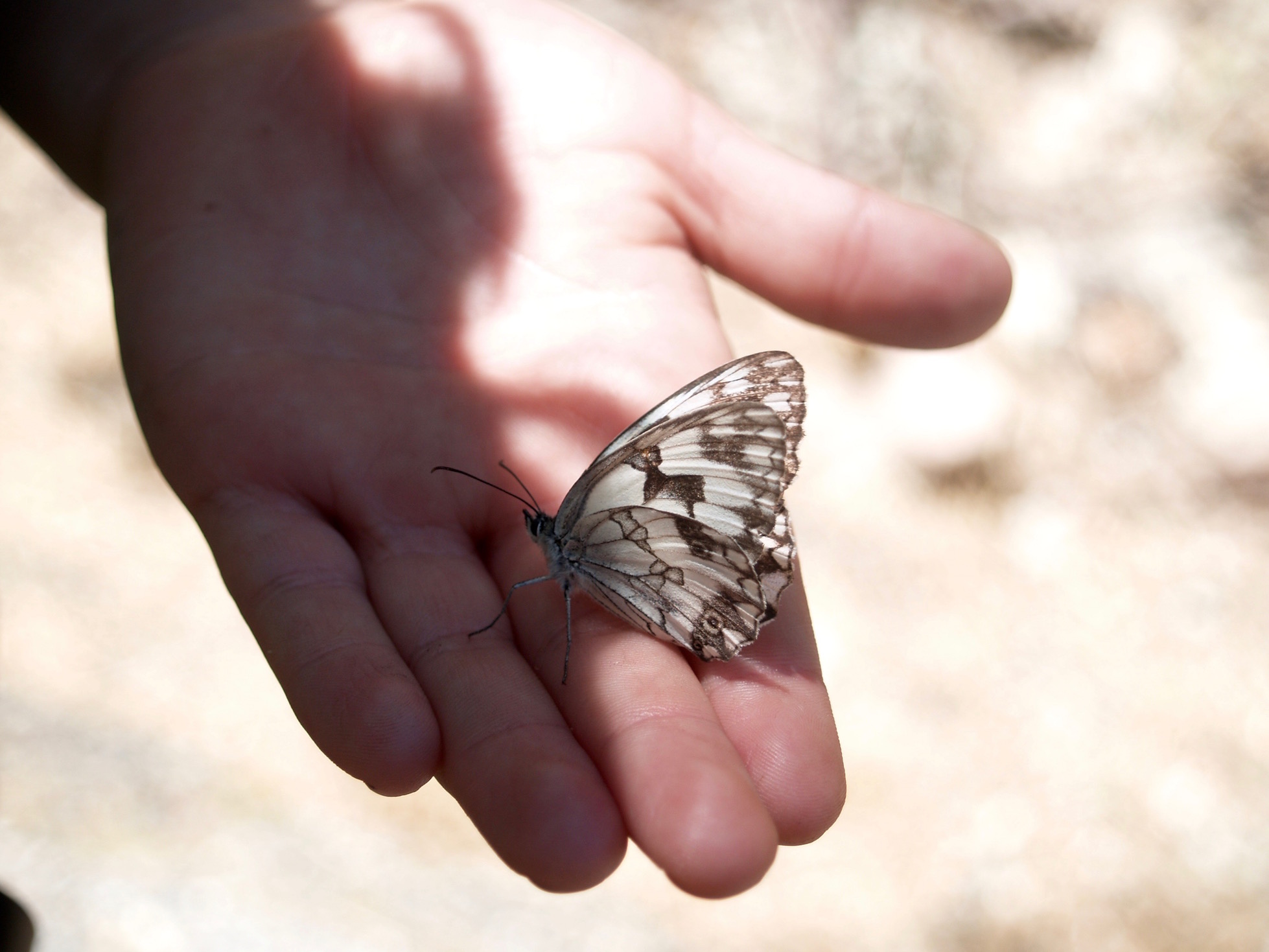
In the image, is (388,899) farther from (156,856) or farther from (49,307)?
(49,307)

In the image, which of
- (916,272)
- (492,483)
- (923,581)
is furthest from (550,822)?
(923,581)

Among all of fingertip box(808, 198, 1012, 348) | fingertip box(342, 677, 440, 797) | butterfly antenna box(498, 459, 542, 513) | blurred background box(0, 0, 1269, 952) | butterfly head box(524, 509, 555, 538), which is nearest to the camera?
fingertip box(342, 677, 440, 797)

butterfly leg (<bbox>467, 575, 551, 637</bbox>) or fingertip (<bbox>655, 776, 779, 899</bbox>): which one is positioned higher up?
fingertip (<bbox>655, 776, 779, 899</bbox>)

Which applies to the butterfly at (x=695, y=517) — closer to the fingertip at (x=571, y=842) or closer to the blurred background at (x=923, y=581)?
the fingertip at (x=571, y=842)

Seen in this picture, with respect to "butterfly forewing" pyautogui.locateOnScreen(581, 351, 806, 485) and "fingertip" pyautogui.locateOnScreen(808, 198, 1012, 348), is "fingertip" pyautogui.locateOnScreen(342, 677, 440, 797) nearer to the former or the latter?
"butterfly forewing" pyautogui.locateOnScreen(581, 351, 806, 485)

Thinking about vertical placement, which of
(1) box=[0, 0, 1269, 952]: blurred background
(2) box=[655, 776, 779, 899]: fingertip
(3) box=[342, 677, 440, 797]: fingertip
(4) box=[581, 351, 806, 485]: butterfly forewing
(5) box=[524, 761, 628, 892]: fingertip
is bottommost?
(1) box=[0, 0, 1269, 952]: blurred background

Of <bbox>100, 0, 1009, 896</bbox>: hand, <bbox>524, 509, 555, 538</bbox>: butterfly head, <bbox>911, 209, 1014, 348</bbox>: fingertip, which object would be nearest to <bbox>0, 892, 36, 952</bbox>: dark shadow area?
<bbox>100, 0, 1009, 896</bbox>: hand

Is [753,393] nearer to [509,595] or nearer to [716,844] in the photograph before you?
[509,595]

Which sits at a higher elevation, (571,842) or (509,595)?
(571,842)
